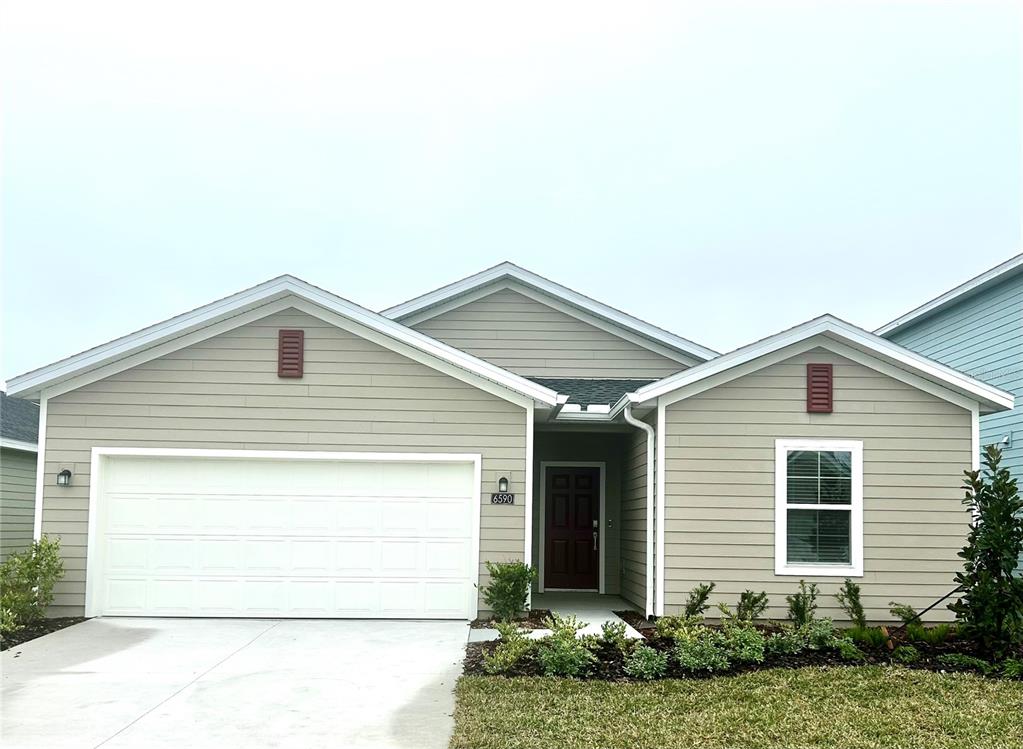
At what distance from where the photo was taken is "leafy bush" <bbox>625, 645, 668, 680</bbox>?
8859 millimetres

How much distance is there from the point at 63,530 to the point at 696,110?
16.8 meters

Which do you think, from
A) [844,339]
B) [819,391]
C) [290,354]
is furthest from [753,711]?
[290,354]

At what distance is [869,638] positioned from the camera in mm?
9977

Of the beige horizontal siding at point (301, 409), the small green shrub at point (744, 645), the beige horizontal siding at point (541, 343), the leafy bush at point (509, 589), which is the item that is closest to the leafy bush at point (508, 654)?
the small green shrub at point (744, 645)

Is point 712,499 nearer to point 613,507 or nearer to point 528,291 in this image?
point 613,507

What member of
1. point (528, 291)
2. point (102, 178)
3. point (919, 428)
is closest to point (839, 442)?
point (919, 428)

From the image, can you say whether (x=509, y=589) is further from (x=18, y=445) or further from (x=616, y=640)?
(x=18, y=445)

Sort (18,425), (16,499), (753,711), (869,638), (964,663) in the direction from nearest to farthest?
(753,711), (964,663), (869,638), (16,499), (18,425)

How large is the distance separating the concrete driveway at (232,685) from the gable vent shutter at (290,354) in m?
3.00

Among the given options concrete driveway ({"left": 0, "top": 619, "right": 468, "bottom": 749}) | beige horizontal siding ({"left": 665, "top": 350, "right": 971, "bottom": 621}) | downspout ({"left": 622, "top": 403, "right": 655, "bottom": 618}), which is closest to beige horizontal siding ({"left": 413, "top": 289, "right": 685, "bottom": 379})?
downspout ({"left": 622, "top": 403, "right": 655, "bottom": 618})

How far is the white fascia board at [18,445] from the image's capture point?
16.5 m

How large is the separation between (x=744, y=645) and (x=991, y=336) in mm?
9416

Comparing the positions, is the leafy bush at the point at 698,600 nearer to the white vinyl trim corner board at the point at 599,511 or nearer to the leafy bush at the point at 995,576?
the leafy bush at the point at 995,576

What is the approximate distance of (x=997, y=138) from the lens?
2311cm
